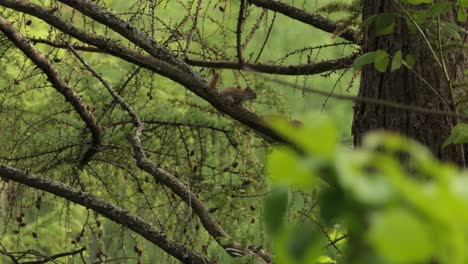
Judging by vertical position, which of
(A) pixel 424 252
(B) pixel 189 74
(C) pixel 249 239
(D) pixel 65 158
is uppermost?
(D) pixel 65 158

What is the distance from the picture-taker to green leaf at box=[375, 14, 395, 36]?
186 cm

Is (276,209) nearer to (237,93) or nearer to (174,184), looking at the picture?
(174,184)

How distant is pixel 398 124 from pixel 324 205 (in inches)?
65.0

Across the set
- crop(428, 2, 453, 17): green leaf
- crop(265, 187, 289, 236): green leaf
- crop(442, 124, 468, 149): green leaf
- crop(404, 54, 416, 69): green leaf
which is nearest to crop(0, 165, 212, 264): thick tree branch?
crop(404, 54, 416, 69): green leaf

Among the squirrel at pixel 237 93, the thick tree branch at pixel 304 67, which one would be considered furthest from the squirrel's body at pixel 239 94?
the thick tree branch at pixel 304 67

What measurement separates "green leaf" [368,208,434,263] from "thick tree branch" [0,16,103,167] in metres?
2.55

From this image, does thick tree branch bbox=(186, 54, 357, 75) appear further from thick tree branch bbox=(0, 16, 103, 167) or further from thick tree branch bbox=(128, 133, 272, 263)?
thick tree branch bbox=(0, 16, 103, 167)

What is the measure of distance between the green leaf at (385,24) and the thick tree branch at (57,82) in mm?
1353

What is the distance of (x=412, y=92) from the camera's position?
2100 millimetres

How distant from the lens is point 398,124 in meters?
2.11

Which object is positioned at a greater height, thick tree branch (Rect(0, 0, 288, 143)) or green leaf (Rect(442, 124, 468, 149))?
thick tree branch (Rect(0, 0, 288, 143))

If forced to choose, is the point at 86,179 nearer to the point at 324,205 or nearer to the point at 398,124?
the point at 398,124

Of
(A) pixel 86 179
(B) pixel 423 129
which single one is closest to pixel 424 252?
(B) pixel 423 129

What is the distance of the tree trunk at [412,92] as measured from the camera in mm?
2061
